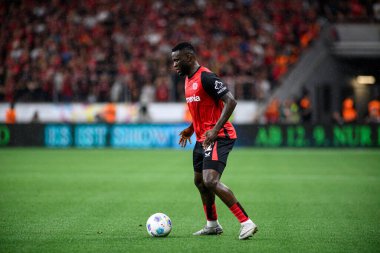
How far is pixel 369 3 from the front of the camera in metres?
35.1

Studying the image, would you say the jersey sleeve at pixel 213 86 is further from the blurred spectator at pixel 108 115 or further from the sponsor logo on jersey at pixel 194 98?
the blurred spectator at pixel 108 115

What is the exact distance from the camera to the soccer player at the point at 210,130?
314 inches

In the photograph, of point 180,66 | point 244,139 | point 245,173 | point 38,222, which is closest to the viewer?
point 180,66

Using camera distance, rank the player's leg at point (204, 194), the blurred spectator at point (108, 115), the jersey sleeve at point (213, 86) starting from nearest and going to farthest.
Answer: the jersey sleeve at point (213, 86), the player's leg at point (204, 194), the blurred spectator at point (108, 115)

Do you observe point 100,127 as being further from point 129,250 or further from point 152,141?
point 129,250

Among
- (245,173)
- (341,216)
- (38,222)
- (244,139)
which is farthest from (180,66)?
(244,139)

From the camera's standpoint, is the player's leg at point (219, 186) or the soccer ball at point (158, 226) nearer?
the player's leg at point (219, 186)

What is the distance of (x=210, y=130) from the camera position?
26.1 feet

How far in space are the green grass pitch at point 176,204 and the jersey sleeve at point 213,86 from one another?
1868mm

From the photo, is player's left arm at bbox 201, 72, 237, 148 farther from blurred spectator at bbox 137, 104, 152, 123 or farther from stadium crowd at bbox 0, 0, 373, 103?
blurred spectator at bbox 137, 104, 152, 123

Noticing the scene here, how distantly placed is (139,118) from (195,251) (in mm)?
23080

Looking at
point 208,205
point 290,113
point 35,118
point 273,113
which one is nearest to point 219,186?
point 208,205

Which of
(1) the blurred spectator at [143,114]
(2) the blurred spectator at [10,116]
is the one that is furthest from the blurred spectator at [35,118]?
(1) the blurred spectator at [143,114]

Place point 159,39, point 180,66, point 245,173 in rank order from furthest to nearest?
point 159,39
point 245,173
point 180,66
